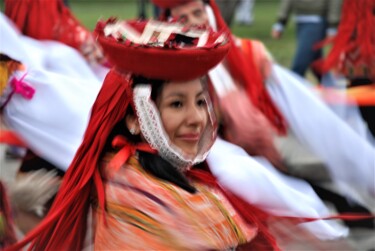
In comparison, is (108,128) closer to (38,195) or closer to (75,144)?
(38,195)

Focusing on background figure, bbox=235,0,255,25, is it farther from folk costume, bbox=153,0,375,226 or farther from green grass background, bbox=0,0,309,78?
folk costume, bbox=153,0,375,226

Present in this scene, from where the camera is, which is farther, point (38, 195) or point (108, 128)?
point (38, 195)

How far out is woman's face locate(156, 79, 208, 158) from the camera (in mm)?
2279

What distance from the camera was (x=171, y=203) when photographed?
7.17ft

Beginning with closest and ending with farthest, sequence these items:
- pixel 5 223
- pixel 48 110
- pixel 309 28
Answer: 1. pixel 5 223
2. pixel 48 110
3. pixel 309 28

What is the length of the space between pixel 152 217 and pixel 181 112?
1.09 feet

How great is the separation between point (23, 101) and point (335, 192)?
1.82 meters

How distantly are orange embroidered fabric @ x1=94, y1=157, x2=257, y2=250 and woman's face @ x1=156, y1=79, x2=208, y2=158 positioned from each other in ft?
0.48

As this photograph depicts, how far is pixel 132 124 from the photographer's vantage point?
7.67 ft

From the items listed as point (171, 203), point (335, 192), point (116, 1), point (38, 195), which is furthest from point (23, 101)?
point (116, 1)

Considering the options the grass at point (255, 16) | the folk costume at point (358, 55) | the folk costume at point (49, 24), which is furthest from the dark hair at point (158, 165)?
the grass at point (255, 16)

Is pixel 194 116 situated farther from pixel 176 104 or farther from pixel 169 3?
pixel 169 3

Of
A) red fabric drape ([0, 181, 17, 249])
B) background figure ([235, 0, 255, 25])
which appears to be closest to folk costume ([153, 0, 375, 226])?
red fabric drape ([0, 181, 17, 249])

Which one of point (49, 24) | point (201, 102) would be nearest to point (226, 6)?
point (49, 24)
